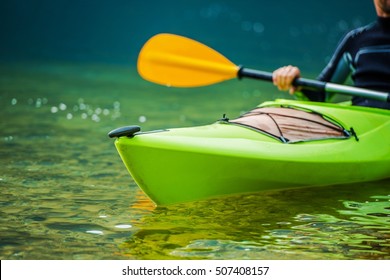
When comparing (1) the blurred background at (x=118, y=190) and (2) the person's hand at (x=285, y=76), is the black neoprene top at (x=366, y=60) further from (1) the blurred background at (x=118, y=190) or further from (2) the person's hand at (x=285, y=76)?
(1) the blurred background at (x=118, y=190)

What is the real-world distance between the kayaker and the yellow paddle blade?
0.40 metres

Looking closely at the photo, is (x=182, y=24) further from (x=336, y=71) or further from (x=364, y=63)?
(x=364, y=63)

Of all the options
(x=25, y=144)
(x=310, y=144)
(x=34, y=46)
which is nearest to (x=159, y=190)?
(x=310, y=144)

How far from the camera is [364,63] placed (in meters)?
4.35

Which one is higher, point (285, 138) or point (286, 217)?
point (285, 138)

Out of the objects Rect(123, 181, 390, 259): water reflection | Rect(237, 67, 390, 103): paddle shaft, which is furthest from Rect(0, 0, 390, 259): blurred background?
Rect(237, 67, 390, 103): paddle shaft

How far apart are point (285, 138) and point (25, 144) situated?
213 centimetres

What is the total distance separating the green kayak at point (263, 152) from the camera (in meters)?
3.46

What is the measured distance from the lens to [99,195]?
13.0ft

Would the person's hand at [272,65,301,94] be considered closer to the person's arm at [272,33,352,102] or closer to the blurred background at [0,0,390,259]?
the person's arm at [272,33,352,102]

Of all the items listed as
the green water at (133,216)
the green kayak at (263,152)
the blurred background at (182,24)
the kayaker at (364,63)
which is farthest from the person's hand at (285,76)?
the blurred background at (182,24)

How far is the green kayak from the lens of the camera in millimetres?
3461
